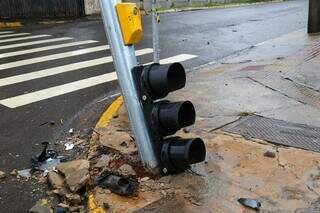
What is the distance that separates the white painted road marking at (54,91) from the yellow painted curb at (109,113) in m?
1.15

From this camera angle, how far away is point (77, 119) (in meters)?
6.89

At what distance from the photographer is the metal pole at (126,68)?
4.44 meters

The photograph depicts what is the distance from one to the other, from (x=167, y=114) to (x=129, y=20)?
0.88 meters

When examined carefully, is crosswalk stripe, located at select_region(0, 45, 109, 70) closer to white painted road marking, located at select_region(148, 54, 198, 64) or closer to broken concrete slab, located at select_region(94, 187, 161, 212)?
white painted road marking, located at select_region(148, 54, 198, 64)

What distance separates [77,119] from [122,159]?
6.49ft

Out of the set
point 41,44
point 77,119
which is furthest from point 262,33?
point 77,119

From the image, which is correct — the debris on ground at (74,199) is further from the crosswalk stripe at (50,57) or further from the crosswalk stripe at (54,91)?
the crosswalk stripe at (50,57)

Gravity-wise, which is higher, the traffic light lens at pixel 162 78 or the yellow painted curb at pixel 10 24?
the traffic light lens at pixel 162 78

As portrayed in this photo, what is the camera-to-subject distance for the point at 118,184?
4445mm

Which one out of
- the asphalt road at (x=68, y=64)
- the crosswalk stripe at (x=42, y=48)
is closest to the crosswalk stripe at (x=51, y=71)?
the asphalt road at (x=68, y=64)

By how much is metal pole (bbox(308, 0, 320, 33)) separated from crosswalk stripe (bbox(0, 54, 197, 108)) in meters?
6.11

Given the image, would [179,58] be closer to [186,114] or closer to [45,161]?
[45,161]

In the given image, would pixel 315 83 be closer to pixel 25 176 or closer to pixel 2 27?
pixel 25 176

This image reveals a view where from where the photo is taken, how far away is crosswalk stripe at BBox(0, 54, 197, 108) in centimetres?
757
